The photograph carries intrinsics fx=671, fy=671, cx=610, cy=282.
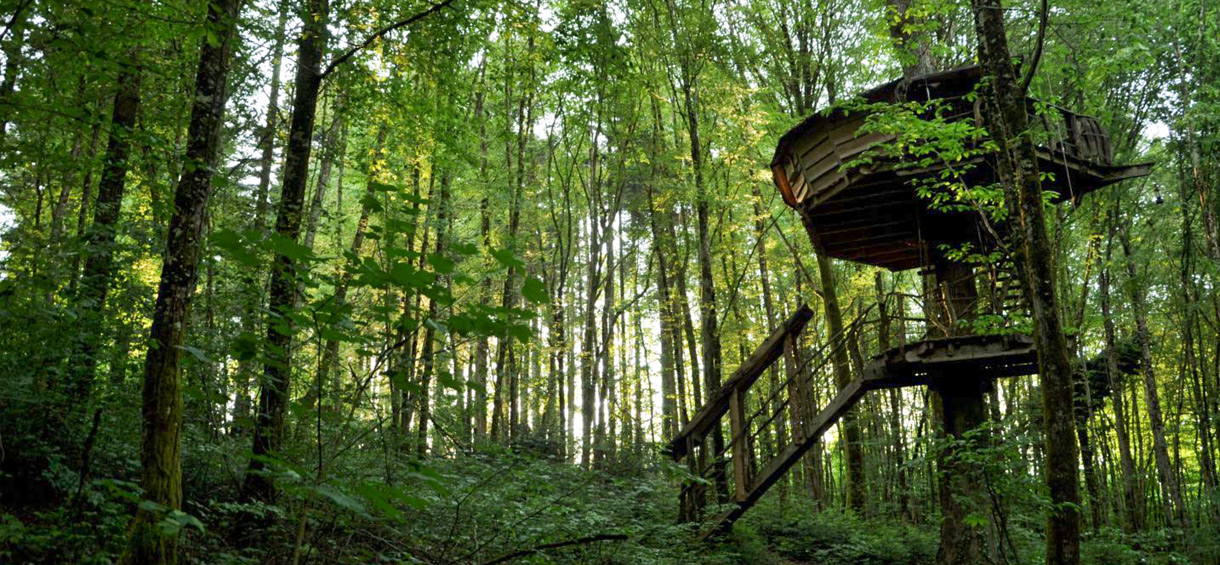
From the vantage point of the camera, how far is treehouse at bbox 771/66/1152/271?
8414mm

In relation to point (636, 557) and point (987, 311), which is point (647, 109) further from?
point (636, 557)

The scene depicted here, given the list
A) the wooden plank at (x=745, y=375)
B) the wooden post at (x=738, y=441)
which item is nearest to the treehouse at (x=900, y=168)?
the wooden plank at (x=745, y=375)

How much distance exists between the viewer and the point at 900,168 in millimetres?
8211

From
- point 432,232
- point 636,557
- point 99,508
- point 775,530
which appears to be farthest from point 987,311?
point 432,232

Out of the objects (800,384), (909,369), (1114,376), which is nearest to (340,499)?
(909,369)

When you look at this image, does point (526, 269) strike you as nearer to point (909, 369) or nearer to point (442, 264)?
point (442, 264)

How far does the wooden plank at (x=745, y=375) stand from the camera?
32.7 feet

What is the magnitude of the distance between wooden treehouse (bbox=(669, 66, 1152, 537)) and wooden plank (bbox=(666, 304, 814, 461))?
0.02m

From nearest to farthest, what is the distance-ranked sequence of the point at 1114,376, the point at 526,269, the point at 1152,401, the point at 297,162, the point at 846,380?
1. the point at 297,162
2. the point at 526,269
3. the point at 1152,401
4. the point at 1114,376
5. the point at 846,380

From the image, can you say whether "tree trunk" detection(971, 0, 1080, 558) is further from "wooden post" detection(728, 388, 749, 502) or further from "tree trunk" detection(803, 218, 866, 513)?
"tree trunk" detection(803, 218, 866, 513)

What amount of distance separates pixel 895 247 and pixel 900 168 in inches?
140

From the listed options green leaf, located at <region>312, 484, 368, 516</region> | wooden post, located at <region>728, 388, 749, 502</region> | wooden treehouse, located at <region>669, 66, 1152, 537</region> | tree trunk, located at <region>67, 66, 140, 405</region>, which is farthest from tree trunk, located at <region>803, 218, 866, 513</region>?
green leaf, located at <region>312, 484, 368, 516</region>

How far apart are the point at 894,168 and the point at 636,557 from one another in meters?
5.50

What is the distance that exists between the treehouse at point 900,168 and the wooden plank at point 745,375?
Answer: 1611 mm
